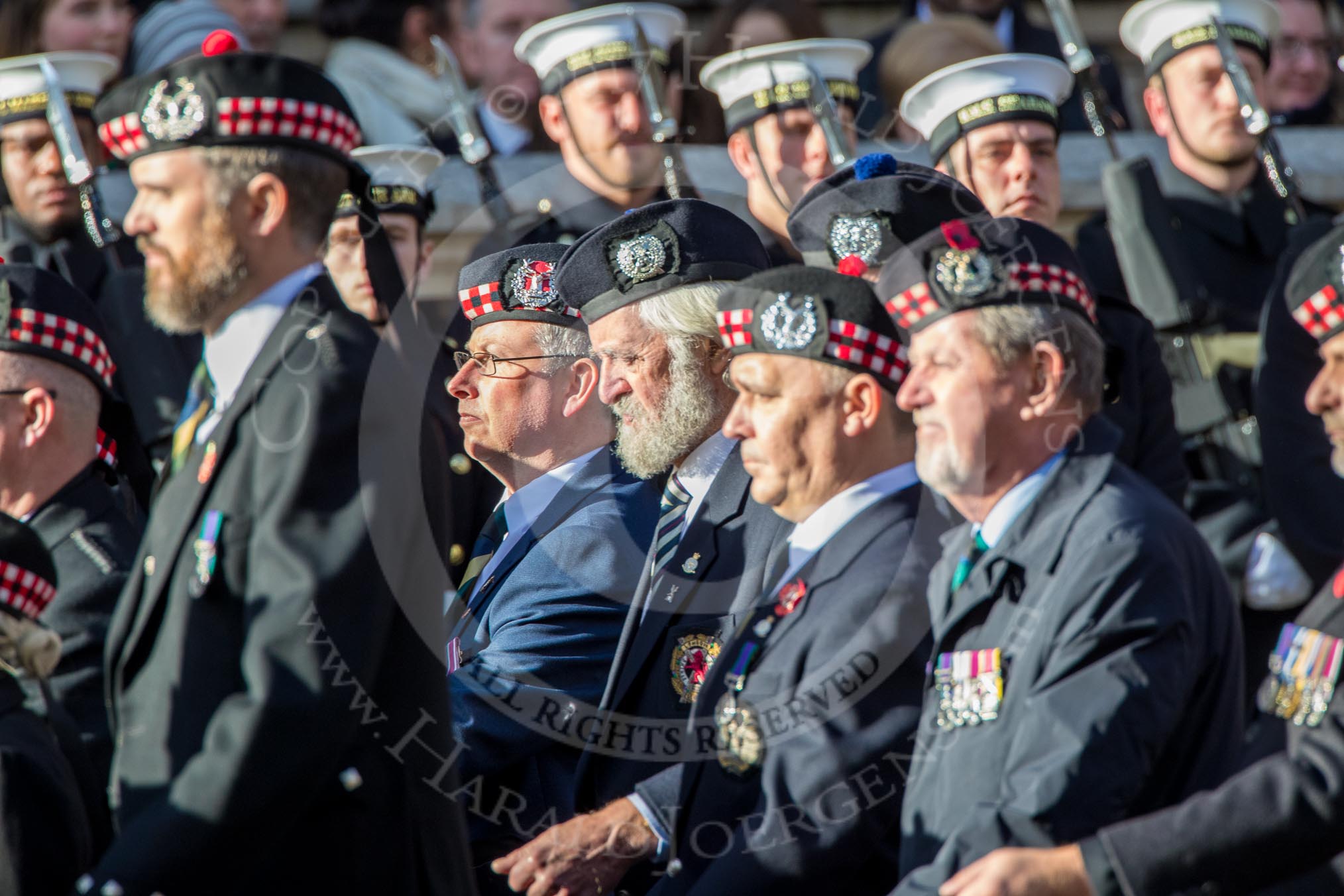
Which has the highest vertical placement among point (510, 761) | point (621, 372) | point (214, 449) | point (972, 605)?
point (214, 449)

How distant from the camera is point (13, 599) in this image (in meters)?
4.35

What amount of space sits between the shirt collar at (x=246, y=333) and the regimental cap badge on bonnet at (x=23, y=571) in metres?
0.64

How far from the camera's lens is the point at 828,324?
4.22 m

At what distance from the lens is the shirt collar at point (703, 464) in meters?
4.86

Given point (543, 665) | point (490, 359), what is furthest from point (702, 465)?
point (490, 359)

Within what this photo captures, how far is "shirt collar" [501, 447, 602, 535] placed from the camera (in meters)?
5.03

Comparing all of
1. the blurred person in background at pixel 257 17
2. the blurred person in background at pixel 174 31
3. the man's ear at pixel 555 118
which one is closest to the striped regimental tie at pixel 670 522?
the man's ear at pixel 555 118

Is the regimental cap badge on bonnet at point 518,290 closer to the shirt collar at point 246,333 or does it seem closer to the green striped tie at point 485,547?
the green striped tie at point 485,547

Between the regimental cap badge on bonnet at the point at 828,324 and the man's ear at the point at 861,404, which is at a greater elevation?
the regimental cap badge on bonnet at the point at 828,324

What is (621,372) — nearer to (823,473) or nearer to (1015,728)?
(823,473)

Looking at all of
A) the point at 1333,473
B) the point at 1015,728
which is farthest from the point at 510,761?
the point at 1333,473

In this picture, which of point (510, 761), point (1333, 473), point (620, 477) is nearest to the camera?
point (510, 761)

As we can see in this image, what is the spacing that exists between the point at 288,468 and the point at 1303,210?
4.41 metres

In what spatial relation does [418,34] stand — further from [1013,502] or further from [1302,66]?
[1013,502]
